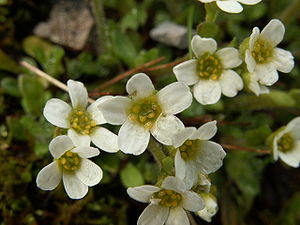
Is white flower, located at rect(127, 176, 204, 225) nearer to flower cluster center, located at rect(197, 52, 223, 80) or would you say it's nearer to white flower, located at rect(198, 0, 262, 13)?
flower cluster center, located at rect(197, 52, 223, 80)

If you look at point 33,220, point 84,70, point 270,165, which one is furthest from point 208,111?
point 33,220

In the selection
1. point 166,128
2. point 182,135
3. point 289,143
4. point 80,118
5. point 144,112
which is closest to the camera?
point 182,135

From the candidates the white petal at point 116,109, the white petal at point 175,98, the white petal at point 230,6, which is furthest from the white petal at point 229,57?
the white petal at point 116,109

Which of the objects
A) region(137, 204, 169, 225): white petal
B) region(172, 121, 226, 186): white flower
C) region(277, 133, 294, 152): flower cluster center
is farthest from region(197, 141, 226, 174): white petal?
region(277, 133, 294, 152): flower cluster center

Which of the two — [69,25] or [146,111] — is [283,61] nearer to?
[146,111]

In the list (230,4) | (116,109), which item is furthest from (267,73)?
(116,109)

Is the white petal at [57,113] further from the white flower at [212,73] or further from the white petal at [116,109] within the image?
the white flower at [212,73]

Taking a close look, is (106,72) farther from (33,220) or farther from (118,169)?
(33,220)
